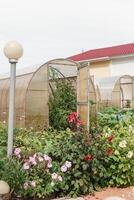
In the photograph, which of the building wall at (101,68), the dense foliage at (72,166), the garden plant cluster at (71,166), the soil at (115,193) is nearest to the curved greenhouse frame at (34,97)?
the garden plant cluster at (71,166)

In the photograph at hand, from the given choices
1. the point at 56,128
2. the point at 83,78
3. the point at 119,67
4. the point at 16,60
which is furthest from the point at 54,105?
the point at 119,67

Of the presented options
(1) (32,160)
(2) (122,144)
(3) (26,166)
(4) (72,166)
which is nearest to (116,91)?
(2) (122,144)

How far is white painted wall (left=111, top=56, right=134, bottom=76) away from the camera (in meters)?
26.8

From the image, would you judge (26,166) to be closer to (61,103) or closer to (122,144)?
(122,144)

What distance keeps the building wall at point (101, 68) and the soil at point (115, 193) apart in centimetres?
2138

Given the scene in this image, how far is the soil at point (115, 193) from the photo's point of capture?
258 inches

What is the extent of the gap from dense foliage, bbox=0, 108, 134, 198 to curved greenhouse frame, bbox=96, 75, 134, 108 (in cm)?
1093

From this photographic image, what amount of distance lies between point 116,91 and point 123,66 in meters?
8.49

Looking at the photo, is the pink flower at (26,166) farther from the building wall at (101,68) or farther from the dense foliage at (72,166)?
the building wall at (101,68)

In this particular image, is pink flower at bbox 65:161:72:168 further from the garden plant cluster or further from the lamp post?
the lamp post

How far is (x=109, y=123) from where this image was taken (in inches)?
486

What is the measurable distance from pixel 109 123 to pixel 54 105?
5.83ft

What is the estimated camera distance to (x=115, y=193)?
6777 mm

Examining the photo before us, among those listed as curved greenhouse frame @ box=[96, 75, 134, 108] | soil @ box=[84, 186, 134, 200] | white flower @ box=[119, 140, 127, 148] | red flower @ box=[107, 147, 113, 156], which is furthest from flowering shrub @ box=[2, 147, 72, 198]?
curved greenhouse frame @ box=[96, 75, 134, 108]
